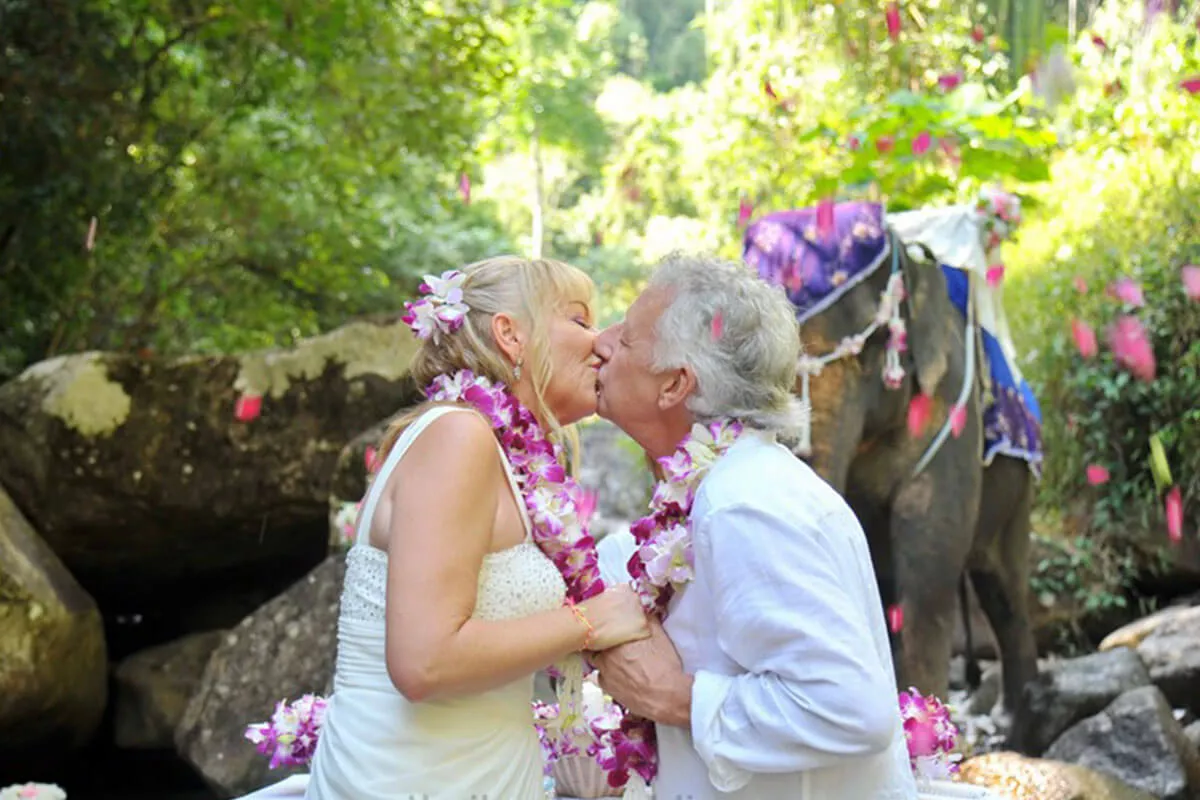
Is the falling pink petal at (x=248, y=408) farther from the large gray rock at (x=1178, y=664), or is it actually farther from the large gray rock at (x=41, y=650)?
the large gray rock at (x=1178, y=664)

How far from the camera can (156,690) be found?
7938mm

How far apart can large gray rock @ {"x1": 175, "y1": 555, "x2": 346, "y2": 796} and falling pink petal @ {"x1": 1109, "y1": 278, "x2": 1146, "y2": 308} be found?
7.15 metres

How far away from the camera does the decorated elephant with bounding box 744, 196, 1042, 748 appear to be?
19.8 feet

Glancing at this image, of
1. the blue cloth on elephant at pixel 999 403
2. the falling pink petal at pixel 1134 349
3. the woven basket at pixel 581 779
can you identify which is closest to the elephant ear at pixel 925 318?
the blue cloth on elephant at pixel 999 403

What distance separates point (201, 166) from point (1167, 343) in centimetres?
781

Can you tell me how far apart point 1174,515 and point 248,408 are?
6944 millimetres

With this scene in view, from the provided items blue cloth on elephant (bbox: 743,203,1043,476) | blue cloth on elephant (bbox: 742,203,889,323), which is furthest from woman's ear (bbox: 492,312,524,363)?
blue cloth on elephant (bbox: 742,203,889,323)

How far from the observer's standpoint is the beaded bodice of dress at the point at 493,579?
2471mm

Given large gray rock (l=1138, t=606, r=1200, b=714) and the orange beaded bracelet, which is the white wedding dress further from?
large gray rock (l=1138, t=606, r=1200, b=714)

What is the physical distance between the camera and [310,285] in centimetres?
1103

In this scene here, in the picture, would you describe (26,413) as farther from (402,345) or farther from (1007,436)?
(1007,436)

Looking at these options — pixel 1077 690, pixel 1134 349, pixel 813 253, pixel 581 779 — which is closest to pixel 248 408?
pixel 813 253

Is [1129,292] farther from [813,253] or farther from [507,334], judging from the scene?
[507,334]

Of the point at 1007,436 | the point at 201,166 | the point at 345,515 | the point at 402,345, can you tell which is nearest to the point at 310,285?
the point at 201,166
